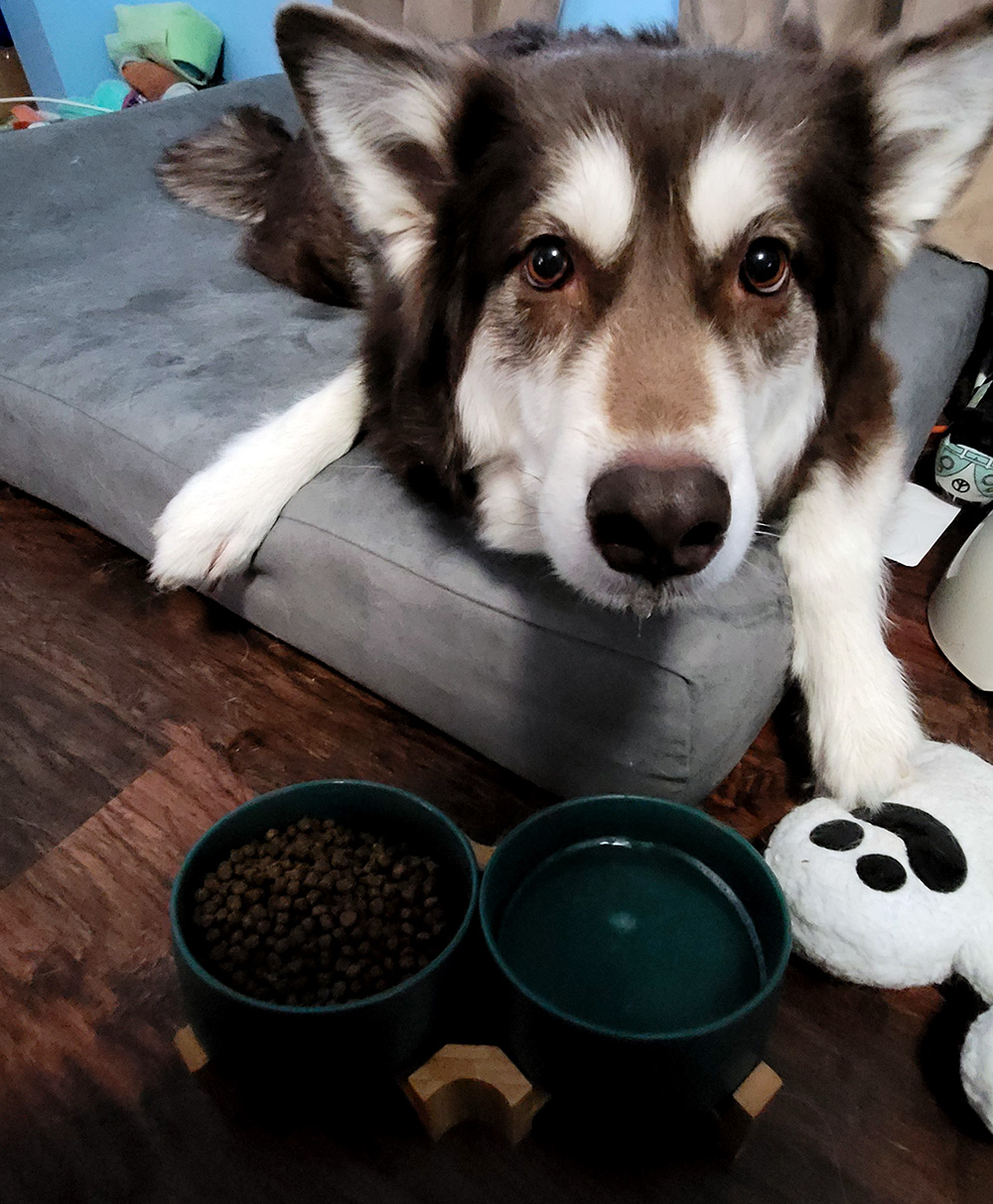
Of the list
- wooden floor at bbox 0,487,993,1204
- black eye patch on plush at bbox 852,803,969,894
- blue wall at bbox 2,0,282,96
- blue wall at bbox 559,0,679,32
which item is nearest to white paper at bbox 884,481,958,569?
wooden floor at bbox 0,487,993,1204

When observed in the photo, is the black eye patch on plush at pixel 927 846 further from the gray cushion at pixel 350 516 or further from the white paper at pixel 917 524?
the white paper at pixel 917 524

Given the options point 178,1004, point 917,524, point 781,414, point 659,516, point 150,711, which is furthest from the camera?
point 917,524

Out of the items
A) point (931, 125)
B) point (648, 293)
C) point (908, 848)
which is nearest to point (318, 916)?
point (908, 848)

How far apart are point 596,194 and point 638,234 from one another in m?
0.07

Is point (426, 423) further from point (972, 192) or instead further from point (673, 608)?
point (972, 192)

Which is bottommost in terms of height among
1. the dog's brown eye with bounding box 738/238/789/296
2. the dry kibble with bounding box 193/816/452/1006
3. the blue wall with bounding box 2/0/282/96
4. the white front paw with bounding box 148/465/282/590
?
the dry kibble with bounding box 193/816/452/1006

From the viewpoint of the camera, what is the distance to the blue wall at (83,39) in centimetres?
321

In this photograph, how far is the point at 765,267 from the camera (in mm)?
1021

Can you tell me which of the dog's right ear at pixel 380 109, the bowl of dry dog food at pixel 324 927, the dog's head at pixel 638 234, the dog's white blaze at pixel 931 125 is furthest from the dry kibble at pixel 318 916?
the dog's white blaze at pixel 931 125

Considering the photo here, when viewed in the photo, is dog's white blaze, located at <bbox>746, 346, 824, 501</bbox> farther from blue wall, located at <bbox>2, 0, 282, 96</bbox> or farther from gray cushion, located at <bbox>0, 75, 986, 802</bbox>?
blue wall, located at <bbox>2, 0, 282, 96</bbox>

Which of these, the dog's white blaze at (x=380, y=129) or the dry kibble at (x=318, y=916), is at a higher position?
the dog's white blaze at (x=380, y=129)

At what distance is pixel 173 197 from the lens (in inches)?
90.2

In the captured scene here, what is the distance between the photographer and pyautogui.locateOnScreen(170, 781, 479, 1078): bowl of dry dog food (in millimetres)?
806

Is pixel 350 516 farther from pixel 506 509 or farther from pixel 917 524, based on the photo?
pixel 917 524
